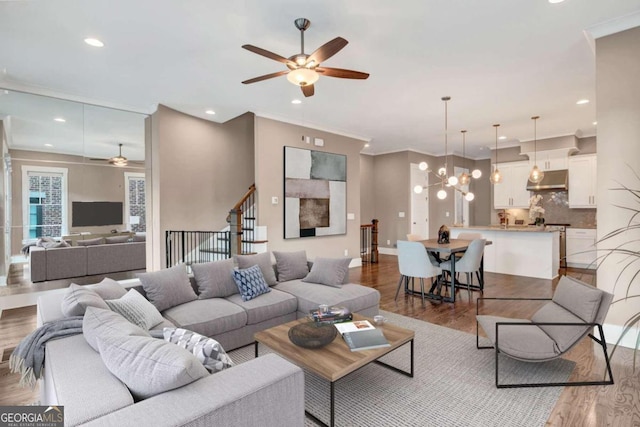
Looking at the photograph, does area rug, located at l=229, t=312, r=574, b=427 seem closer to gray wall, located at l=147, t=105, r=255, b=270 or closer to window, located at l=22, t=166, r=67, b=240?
gray wall, located at l=147, t=105, r=255, b=270

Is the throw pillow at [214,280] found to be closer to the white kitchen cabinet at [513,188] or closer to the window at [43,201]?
the window at [43,201]

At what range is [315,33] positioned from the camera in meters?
3.08

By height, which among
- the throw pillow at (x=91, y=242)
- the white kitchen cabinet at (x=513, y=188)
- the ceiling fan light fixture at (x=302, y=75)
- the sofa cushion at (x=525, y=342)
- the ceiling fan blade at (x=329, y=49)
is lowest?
the sofa cushion at (x=525, y=342)

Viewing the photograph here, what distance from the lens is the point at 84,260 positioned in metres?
5.76

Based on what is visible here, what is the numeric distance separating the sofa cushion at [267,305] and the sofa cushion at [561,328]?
2331mm

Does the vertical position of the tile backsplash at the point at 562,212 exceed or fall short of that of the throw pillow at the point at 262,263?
it exceeds it

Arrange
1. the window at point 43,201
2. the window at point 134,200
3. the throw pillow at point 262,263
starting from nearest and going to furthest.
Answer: the throw pillow at point 262,263 → the window at point 43,201 → the window at point 134,200

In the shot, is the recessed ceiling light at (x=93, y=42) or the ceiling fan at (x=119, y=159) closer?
the recessed ceiling light at (x=93, y=42)

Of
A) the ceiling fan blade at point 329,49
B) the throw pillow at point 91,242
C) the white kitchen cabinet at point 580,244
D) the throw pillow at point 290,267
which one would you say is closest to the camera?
the ceiling fan blade at point 329,49

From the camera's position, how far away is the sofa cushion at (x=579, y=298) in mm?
2359

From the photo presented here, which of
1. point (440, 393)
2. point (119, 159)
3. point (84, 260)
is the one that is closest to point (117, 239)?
point (84, 260)

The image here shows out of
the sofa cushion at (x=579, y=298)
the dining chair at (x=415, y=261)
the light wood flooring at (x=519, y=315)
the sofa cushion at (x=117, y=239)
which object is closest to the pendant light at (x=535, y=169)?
the light wood flooring at (x=519, y=315)

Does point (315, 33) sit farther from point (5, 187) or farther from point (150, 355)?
point (5, 187)

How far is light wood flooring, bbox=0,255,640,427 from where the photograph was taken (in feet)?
6.87
